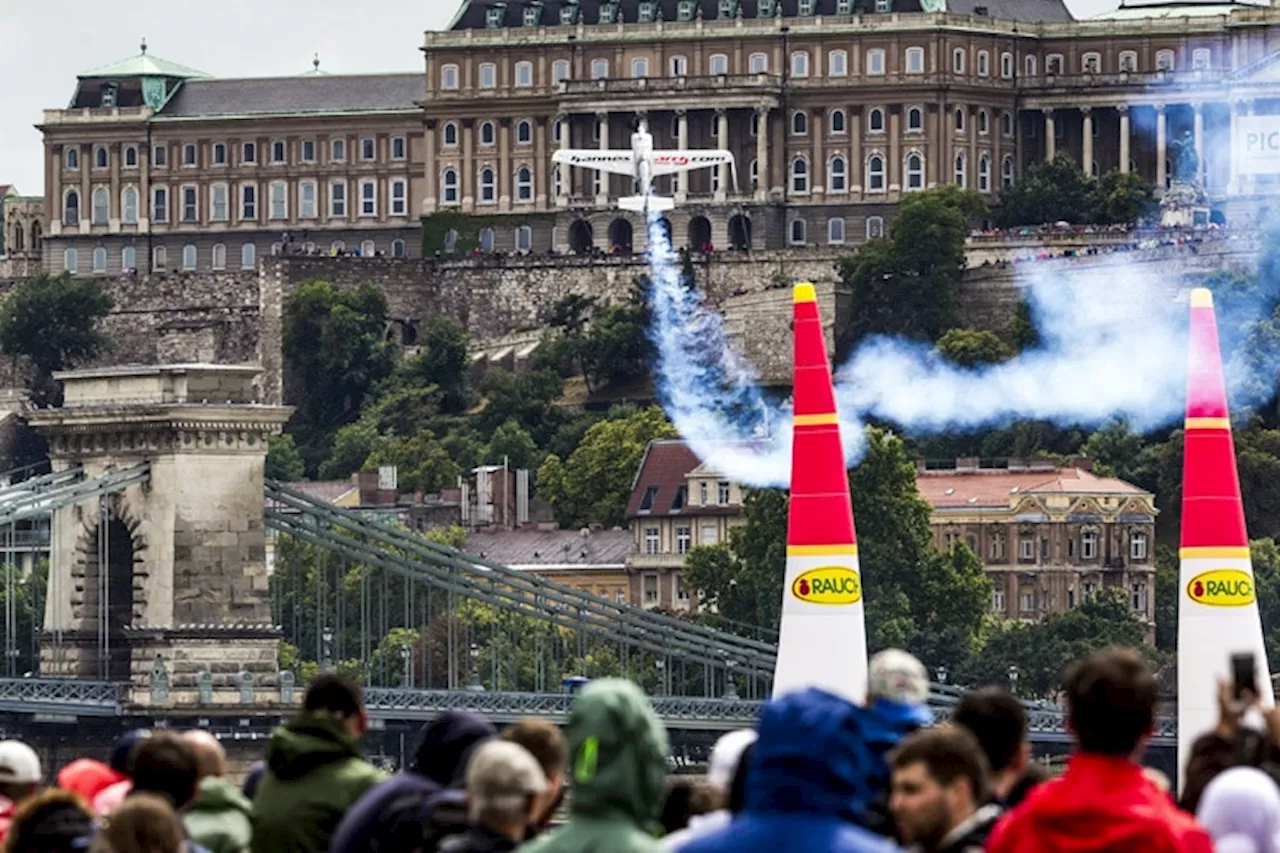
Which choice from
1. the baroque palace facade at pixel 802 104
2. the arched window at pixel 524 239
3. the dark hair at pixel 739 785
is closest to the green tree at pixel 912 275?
the baroque palace facade at pixel 802 104

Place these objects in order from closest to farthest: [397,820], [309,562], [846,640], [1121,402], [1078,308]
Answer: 1. [397,820]
2. [846,640]
3. [309,562]
4. [1121,402]
5. [1078,308]

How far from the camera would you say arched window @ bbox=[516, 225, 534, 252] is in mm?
179250

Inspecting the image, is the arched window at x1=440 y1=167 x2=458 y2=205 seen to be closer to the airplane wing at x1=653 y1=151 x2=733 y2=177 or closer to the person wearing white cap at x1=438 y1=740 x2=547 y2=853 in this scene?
the airplane wing at x1=653 y1=151 x2=733 y2=177

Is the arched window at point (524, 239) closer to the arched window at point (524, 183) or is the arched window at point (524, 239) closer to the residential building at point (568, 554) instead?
the arched window at point (524, 183)

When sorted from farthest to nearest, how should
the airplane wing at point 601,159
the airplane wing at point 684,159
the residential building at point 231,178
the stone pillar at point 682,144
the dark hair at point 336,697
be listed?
1. the residential building at point 231,178
2. the stone pillar at point 682,144
3. the airplane wing at point 684,159
4. the airplane wing at point 601,159
5. the dark hair at point 336,697

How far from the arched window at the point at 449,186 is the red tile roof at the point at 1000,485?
41.6 m

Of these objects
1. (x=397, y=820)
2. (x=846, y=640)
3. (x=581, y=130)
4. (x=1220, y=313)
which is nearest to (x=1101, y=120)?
(x=581, y=130)

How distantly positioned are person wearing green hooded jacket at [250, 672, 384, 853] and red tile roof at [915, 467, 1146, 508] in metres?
115

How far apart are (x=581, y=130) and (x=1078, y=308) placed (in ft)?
95.1

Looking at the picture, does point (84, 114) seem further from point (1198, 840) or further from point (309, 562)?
point (1198, 840)

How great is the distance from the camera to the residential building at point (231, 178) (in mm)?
187500

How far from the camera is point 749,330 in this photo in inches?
6245

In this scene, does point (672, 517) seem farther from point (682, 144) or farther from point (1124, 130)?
point (1124, 130)

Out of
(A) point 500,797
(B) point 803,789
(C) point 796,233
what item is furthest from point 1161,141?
(B) point 803,789
